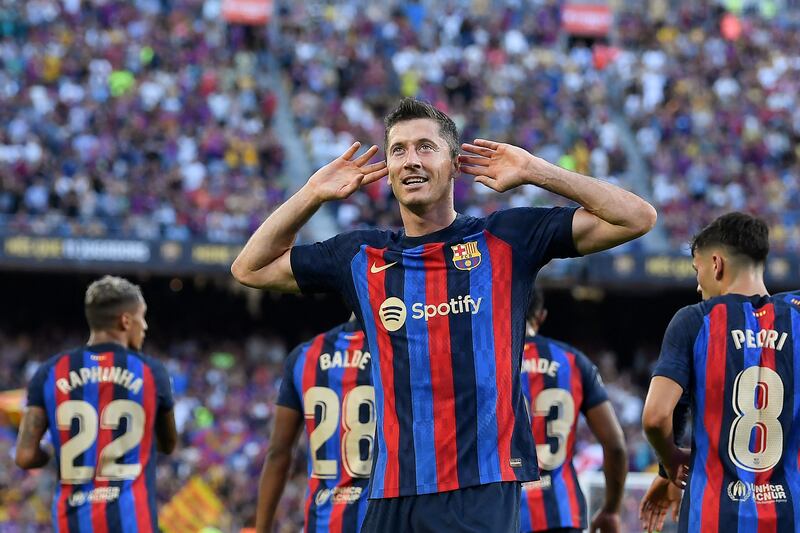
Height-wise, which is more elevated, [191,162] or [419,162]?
[191,162]

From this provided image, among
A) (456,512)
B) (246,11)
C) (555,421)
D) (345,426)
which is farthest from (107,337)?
(246,11)

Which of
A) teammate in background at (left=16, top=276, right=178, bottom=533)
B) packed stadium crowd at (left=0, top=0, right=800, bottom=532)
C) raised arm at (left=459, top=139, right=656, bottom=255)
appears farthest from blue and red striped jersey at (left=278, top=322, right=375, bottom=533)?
packed stadium crowd at (left=0, top=0, right=800, bottom=532)

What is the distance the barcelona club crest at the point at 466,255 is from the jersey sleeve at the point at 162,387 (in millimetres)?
2881

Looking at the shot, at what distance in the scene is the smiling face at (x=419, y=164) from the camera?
15.5ft

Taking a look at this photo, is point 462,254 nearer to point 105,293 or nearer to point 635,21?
point 105,293

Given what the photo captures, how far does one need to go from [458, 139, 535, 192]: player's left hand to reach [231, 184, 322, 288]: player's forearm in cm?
58

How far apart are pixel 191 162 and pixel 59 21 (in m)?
4.89

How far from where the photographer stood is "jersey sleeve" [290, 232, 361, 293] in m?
4.93

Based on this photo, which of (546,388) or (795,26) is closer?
(546,388)

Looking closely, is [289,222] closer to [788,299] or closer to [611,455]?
[788,299]

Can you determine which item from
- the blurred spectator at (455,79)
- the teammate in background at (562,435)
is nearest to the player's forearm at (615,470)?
the teammate in background at (562,435)

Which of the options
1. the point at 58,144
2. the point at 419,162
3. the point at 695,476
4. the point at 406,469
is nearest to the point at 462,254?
the point at 419,162

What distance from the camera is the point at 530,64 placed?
29.2 m

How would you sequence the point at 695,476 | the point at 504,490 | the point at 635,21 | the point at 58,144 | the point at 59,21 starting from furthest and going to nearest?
1. the point at 635,21
2. the point at 59,21
3. the point at 58,144
4. the point at 695,476
5. the point at 504,490
